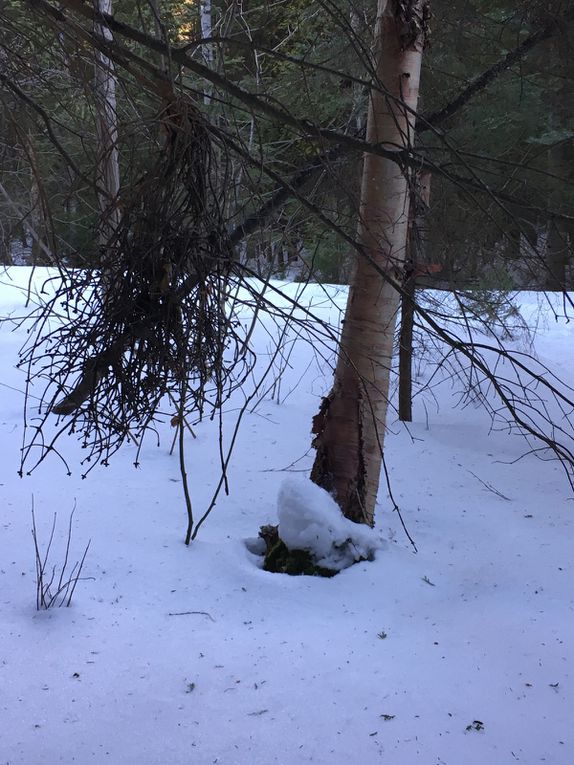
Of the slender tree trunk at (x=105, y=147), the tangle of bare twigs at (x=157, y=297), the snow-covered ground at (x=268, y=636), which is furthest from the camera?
the snow-covered ground at (x=268, y=636)

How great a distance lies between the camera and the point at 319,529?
13.6 feet

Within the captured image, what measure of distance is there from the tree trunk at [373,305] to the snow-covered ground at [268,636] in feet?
1.74

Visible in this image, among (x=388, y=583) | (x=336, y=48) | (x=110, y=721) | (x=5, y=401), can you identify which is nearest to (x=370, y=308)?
(x=388, y=583)

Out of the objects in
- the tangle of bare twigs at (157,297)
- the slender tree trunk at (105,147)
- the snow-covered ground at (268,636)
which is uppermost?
the slender tree trunk at (105,147)

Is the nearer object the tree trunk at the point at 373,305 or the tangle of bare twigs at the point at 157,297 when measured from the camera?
the tangle of bare twigs at the point at 157,297

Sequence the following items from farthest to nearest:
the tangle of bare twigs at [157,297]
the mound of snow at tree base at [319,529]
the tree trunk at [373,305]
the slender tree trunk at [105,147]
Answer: the mound of snow at tree base at [319,529]
the tree trunk at [373,305]
the slender tree trunk at [105,147]
the tangle of bare twigs at [157,297]

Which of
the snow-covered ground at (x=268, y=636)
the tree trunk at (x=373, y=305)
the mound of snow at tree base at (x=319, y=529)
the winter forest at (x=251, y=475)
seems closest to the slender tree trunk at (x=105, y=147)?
the winter forest at (x=251, y=475)

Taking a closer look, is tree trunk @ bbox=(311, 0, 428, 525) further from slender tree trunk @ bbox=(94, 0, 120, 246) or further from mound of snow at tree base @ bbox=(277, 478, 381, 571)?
slender tree trunk @ bbox=(94, 0, 120, 246)

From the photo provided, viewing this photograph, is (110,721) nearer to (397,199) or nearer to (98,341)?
(98,341)

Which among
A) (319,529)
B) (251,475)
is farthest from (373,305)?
(251,475)

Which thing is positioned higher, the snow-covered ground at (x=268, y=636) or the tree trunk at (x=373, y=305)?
the tree trunk at (x=373, y=305)

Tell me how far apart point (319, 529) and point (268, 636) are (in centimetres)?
92

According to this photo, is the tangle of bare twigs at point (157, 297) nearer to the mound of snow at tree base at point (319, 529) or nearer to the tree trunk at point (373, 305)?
the tree trunk at point (373, 305)

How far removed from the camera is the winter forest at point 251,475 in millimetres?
2006
